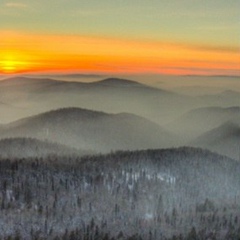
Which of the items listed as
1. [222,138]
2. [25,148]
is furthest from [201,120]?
[25,148]

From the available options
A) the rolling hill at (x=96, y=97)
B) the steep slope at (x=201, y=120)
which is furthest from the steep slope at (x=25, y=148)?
the steep slope at (x=201, y=120)

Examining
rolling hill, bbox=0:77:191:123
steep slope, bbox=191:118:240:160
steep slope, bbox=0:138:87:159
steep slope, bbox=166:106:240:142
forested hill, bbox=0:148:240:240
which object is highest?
rolling hill, bbox=0:77:191:123

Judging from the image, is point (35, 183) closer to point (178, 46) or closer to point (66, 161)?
point (66, 161)

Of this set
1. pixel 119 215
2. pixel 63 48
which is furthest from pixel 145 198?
pixel 63 48

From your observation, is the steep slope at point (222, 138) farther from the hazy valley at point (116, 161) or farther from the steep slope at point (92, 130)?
the steep slope at point (92, 130)

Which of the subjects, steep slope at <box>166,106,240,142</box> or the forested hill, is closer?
the forested hill

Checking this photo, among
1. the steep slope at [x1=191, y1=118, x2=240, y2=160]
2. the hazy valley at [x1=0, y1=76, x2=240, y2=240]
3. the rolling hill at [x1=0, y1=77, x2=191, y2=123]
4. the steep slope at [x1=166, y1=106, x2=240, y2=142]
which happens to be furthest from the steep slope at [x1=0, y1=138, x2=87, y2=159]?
the steep slope at [x1=191, y1=118, x2=240, y2=160]

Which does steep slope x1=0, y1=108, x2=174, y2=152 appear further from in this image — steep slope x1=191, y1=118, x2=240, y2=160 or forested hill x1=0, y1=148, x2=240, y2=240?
steep slope x1=191, y1=118, x2=240, y2=160
